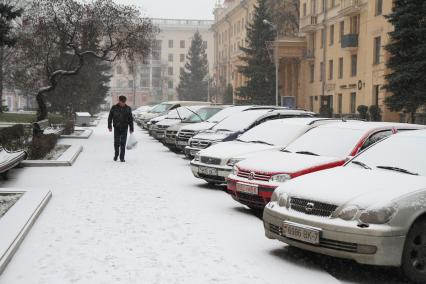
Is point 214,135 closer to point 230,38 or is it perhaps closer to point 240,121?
point 240,121

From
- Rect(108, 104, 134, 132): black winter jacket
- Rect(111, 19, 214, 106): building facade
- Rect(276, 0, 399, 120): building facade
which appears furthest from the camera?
Rect(111, 19, 214, 106): building facade

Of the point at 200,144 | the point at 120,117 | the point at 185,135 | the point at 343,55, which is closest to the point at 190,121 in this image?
the point at 185,135

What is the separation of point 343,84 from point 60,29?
2724 centimetres

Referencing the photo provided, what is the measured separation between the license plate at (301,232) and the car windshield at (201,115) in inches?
596

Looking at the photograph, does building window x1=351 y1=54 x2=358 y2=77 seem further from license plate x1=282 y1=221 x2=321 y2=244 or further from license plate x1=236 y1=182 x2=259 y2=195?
license plate x1=282 y1=221 x2=321 y2=244

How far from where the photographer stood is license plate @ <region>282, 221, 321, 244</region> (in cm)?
604

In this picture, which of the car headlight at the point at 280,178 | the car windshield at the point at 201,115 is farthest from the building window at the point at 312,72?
the car headlight at the point at 280,178

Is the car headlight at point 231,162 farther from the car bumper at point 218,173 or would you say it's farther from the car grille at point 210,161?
the car grille at point 210,161

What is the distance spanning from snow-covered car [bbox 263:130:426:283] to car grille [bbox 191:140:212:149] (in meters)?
8.23

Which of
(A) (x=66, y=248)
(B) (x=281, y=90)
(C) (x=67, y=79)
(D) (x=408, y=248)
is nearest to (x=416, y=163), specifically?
(D) (x=408, y=248)

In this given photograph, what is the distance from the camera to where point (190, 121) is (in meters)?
21.3

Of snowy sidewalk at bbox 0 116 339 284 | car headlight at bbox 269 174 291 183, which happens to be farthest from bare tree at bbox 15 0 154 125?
car headlight at bbox 269 174 291 183

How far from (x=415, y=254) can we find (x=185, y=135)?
1293 cm

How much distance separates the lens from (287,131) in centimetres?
1182
